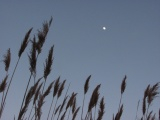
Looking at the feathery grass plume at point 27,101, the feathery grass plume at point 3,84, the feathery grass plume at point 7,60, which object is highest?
the feathery grass plume at point 7,60

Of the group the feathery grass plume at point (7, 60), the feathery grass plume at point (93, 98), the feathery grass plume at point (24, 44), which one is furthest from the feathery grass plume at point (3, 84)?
the feathery grass plume at point (93, 98)

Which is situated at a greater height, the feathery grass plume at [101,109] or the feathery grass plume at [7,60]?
the feathery grass plume at [7,60]

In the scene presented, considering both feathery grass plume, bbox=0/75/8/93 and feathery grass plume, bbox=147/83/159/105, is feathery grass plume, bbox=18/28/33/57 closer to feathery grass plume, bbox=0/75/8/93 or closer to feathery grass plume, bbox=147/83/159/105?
feathery grass plume, bbox=0/75/8/93

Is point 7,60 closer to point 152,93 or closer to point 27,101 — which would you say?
point 27,101

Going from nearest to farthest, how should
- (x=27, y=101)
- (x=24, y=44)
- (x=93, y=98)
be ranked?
1. (x=27, y=101)
2. (x=24, y=44)
3. (x=93, y=98)

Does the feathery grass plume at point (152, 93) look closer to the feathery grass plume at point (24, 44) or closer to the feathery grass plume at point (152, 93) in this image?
the feathery grass plume at point (152, 93)

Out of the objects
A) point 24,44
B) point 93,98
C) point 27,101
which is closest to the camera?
point 27,101

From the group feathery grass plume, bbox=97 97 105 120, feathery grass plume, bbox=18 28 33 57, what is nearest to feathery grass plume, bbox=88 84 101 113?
feathery grass plume, bbox=97 97 105 120

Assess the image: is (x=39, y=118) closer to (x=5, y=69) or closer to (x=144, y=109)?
(x=5, y=69)

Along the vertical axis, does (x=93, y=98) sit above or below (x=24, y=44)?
below

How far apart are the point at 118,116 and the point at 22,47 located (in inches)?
68.4

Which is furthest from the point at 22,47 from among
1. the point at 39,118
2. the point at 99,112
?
the point at 99,112

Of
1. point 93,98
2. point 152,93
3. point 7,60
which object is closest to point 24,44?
point 7,60

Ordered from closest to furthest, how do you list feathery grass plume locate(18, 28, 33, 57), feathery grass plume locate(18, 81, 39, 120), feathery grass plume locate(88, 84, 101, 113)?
feathery grass plume locate(18, 81, 39, 120)
feathery grass plume locate(18, 28, 33, 57)
feathery grass plume locate(88, 84, 101, 113)
